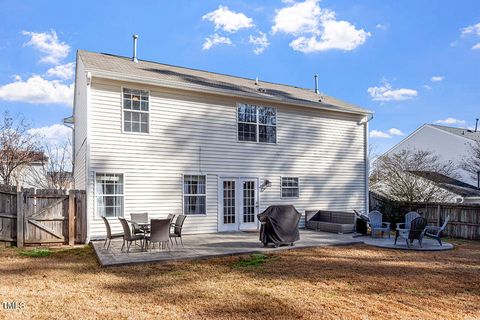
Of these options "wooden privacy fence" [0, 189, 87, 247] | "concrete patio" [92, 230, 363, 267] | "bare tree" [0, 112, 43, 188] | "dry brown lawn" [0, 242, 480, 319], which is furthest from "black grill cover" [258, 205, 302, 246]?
"bare tree" [0, 112, 43, 188]

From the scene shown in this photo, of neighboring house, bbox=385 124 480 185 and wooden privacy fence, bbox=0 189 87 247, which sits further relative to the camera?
neighboring house, bbox=385 124 480 185

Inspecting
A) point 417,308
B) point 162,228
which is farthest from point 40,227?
point 417,308

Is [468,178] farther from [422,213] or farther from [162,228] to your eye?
[162,228]

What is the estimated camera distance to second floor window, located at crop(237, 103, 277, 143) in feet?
42.3

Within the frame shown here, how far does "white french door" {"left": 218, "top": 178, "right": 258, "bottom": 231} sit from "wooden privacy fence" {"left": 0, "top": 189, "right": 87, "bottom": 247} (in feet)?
14.5

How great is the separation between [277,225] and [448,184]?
16.2 meters

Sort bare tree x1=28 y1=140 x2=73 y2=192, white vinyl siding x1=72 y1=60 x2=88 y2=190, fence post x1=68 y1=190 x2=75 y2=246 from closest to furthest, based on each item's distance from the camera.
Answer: fence post x1=68 y1=190 x2=75 y2=246 < white vinyl siding x1=72 y1=60 x2=88 y2=190 < bare tree x1=28 y1=140 x2=73 y2=192

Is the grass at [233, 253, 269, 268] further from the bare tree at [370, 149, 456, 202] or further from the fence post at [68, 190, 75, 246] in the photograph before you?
the bare tree at [370, 149, 456, 202]

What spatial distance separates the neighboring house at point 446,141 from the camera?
24922 millimetres

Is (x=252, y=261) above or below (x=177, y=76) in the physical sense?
below

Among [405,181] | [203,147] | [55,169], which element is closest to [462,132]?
[405,181]

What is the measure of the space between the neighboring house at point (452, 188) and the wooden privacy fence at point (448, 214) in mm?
3139

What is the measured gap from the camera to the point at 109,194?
10445mm

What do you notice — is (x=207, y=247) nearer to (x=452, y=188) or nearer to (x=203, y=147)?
(x=203, y=147)
